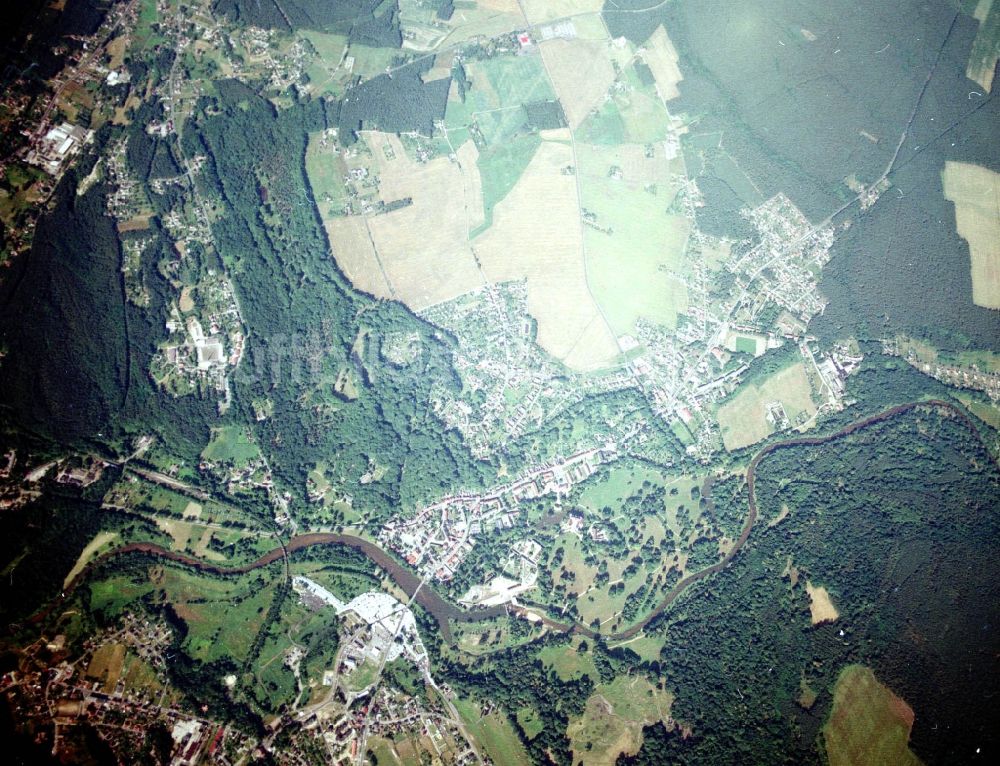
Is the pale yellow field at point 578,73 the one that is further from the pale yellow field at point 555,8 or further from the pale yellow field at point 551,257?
the pale yellow field at point 551,257

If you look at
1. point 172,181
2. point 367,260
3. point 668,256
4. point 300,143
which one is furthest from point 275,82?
point 668,256

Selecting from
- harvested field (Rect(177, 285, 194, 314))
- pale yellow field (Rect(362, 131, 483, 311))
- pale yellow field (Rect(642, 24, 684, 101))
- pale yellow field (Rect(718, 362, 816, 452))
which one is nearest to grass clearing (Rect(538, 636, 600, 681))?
pale yellow field (Rect(718, 362, 816, 452))

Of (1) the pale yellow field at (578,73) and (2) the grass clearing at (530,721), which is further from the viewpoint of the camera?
(1) the pale yellow field at (578,73)

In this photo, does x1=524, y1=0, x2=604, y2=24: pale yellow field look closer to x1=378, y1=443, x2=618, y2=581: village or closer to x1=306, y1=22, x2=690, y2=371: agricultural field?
x1=306, y1=22, x2=690, y2=371: agricultural field

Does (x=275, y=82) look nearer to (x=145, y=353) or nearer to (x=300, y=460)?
(x=145, y=353)

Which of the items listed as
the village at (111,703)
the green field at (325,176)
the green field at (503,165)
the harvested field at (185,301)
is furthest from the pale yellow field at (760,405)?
the harvested field at (185,301)

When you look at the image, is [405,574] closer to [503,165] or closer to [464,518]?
[464,518]

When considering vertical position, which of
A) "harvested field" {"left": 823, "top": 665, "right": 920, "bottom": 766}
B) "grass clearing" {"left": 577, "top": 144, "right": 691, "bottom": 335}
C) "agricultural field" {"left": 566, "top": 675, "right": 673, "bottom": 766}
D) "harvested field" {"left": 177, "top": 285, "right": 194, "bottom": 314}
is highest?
"harvested field" {"left": 177, "top": 285, "right": 194, "bottom": 314}

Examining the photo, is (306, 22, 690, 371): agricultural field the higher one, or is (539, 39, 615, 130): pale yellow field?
(539, 39, 615, 130): pale yellow field
